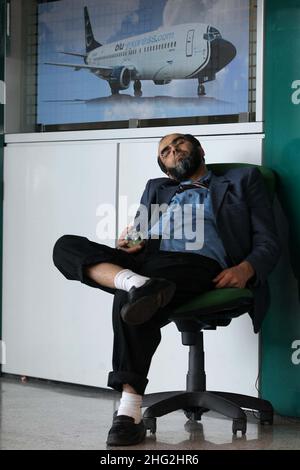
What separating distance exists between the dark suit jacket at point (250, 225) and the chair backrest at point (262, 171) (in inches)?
3.7

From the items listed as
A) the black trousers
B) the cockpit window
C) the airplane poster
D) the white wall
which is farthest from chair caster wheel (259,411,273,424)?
the cockpit window

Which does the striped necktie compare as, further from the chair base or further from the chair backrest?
the chair base

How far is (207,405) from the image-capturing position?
11.2 ft

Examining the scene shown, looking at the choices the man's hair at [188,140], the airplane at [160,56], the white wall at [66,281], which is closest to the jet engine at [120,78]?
the airplane at [160,56]

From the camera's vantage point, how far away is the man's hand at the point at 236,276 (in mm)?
3334

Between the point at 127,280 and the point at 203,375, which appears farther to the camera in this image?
the point at 203,375

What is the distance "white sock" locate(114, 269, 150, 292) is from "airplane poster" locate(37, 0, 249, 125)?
1120 mm

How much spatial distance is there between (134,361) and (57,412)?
73 cm

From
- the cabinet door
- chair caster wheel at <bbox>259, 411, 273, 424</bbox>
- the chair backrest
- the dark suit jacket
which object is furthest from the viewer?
the cabinet door

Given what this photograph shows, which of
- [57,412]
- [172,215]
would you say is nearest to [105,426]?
[57,412]

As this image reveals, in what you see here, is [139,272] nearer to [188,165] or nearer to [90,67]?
[188,165]

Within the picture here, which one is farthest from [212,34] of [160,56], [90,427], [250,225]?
[90,427]

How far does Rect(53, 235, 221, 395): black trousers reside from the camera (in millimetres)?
3168

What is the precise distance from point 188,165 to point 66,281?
1039 millimetres
